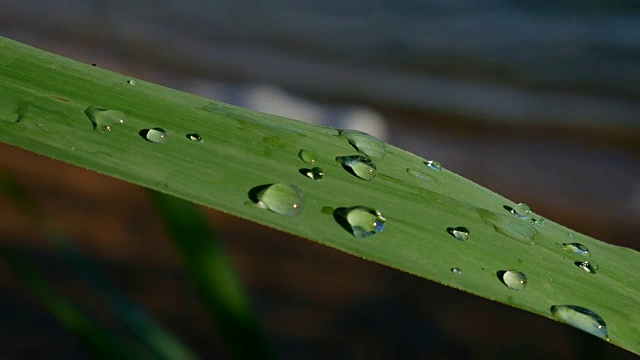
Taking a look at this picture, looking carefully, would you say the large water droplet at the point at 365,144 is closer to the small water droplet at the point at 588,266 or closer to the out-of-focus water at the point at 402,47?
the small water droplet at the point at 588,266

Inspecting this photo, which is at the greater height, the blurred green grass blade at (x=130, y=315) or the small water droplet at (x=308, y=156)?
the small water droplet at (x=308, y=156)

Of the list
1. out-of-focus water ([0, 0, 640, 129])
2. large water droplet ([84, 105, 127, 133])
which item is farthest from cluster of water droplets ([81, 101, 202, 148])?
out-of-focus water ([0, 0, 640, 129])

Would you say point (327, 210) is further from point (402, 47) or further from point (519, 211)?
point (402, 47)

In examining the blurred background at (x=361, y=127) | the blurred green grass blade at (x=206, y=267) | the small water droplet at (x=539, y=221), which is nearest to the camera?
the small water droplet at (x=539, y=221)

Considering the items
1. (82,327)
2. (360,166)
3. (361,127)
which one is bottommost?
(82,327)

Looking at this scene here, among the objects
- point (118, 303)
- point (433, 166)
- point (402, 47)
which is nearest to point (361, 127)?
point (402, 47)

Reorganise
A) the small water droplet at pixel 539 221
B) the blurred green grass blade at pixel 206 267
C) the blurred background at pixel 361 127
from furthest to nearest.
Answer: the blurred background at pixel 361 127
the blurred green grass blade at pixel 206 267
the small water droplet at pixel 539 221

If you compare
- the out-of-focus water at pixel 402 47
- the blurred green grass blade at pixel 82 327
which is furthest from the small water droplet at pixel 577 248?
the out-of-focus water at pixel 402 47

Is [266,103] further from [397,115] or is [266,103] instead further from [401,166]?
[401,166]
